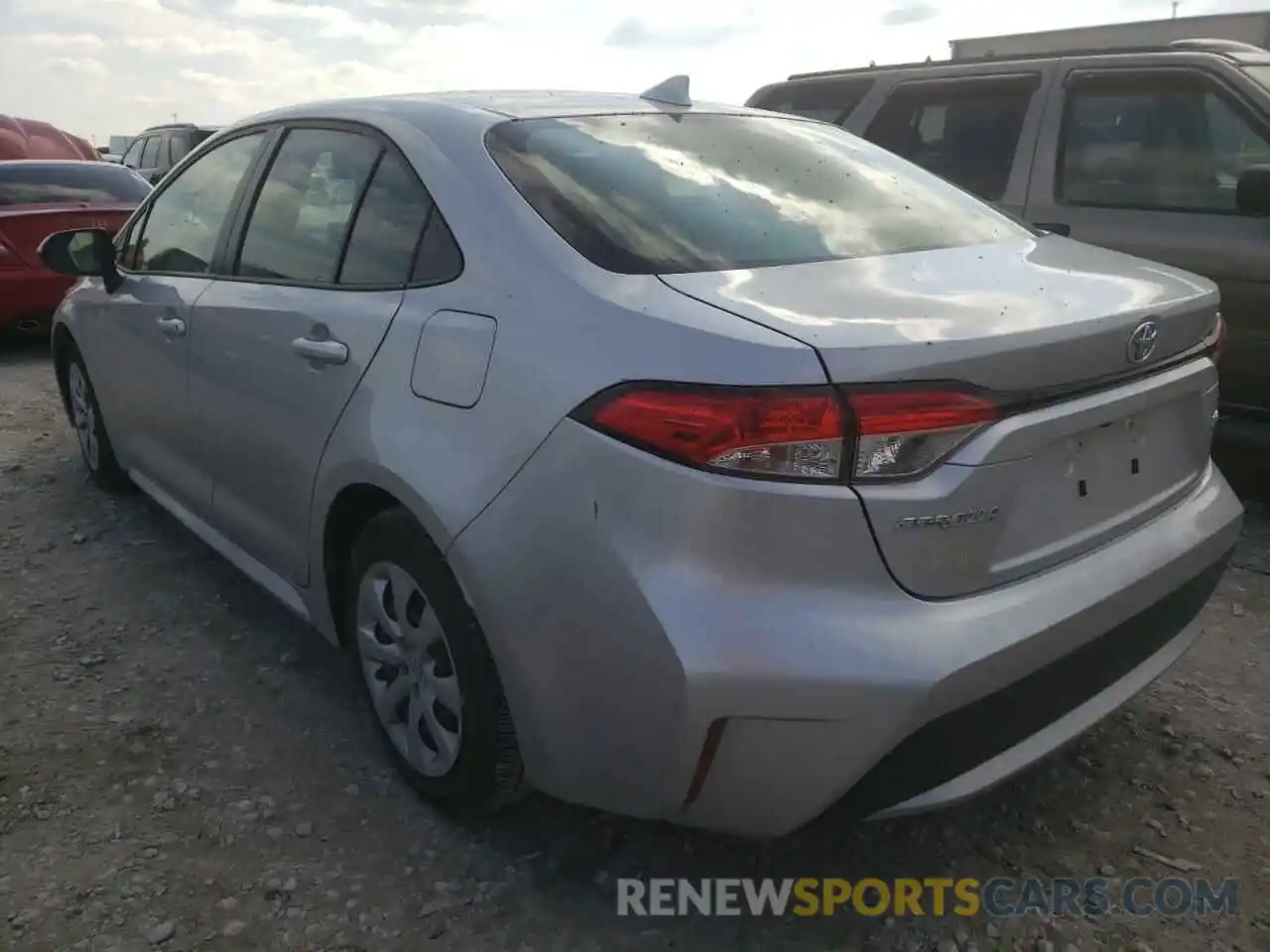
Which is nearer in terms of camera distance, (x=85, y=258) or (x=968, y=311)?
(x=968, y=311)

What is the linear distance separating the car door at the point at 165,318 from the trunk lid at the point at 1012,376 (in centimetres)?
196

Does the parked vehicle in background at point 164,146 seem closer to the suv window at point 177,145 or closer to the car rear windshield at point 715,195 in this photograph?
the suv window at point 177,145

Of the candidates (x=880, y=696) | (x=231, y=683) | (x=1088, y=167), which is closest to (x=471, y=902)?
(x=880, y=696)

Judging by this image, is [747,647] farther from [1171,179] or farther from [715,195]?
[1171,179]

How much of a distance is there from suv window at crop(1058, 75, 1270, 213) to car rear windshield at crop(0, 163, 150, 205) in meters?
6.61

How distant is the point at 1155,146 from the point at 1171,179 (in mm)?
162

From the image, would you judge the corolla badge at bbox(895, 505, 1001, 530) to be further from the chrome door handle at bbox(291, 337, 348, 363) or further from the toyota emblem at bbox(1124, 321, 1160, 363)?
the chrome door handle at bbox(291, 337, 348, 363)

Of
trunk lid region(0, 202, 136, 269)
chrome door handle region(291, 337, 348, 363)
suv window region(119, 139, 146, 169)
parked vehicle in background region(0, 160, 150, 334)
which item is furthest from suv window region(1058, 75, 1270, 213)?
suv window region(119, 139, 146, 169)

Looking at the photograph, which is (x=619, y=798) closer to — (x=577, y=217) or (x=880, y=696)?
(x=880, y=696)

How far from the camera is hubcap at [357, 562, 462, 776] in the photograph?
2400 mm

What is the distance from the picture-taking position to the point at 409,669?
99.4 inches

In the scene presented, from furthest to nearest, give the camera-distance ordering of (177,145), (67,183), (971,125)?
(177,145) < (67,183) < (971,125)

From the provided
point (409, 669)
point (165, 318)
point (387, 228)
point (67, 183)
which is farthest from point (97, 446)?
point (67, 183)

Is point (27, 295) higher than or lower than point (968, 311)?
lower
